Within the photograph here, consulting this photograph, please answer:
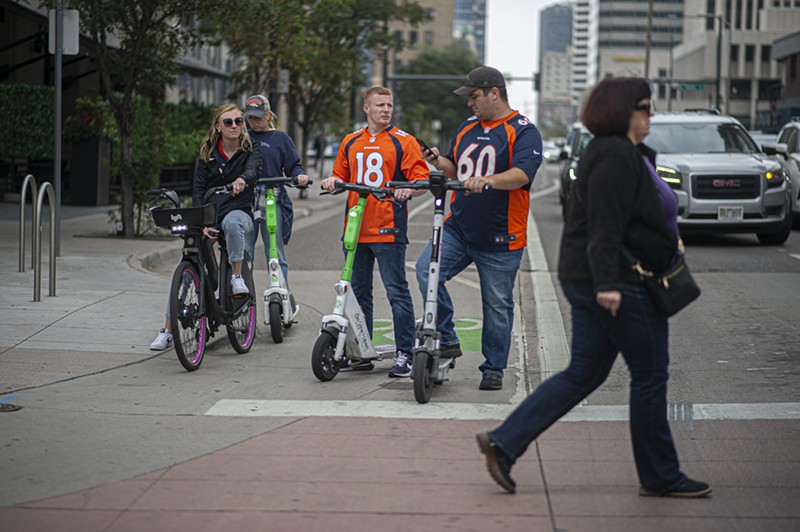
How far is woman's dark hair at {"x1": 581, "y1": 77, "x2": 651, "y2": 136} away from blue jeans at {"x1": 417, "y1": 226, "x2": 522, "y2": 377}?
8.47 feet

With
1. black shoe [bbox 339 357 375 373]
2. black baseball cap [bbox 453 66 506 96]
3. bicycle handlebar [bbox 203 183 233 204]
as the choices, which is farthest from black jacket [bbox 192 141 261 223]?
black baseball cap [bbox 453 66 506 96]

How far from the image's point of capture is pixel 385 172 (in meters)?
8.01

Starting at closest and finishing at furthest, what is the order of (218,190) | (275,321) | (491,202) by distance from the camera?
(491,202), (218,190), (275,321)

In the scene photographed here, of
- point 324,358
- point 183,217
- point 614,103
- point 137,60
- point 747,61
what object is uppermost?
point 747,61

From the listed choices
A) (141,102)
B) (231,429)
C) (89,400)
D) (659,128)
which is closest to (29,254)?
(89,400)

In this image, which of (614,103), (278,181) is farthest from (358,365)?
(614,103)

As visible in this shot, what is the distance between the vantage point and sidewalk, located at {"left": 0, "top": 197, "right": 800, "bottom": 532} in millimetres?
4867

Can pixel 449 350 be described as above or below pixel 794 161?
below

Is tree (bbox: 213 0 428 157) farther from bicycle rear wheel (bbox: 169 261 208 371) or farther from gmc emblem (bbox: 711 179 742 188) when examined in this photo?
bicycle rear wheel (bbox: 169 261 208 371)

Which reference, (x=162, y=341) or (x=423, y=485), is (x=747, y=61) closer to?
(x=162, y=341)

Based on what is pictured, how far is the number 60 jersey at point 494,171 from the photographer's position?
7.40 m

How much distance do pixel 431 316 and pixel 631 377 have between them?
2206 millimetres

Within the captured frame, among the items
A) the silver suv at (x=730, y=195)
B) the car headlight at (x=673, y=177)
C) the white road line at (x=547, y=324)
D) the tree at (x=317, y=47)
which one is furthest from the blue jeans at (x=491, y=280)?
the tree at (x=317, y=47)

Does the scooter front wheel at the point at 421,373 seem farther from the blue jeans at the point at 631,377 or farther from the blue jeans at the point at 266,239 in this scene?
the blue jeans at the point at 266,239
